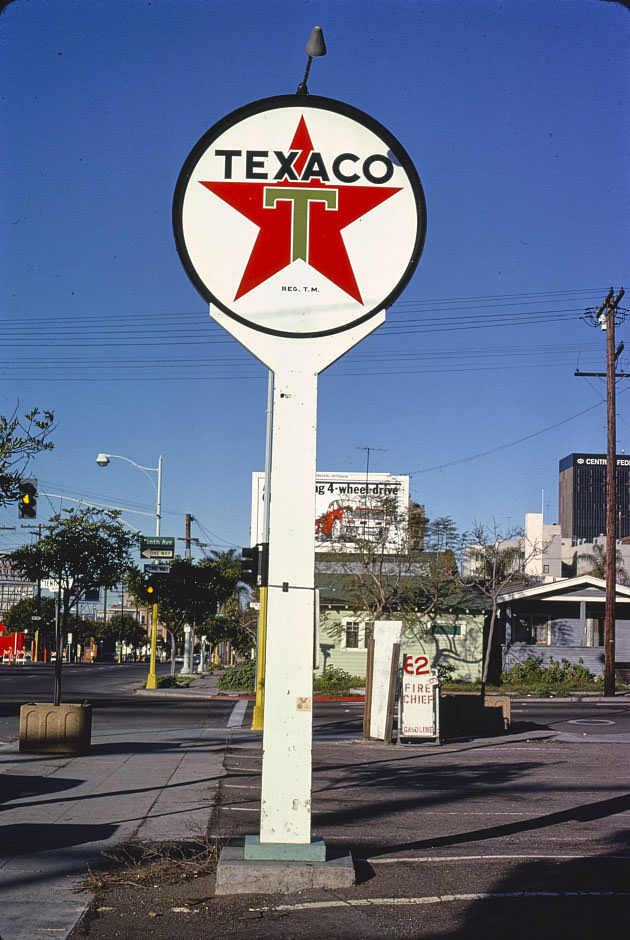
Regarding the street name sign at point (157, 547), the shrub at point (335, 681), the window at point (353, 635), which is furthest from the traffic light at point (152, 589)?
the window at point (353, 635)

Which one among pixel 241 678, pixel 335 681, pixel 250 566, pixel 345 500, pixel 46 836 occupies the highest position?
pixel 345 500

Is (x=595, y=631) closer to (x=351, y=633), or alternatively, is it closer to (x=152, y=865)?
(x=351, y=633)

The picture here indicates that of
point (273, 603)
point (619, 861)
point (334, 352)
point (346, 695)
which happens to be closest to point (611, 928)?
point (619, 861)

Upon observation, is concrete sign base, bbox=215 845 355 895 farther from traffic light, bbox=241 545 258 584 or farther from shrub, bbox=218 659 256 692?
shrub, bbox=218 659 256 692

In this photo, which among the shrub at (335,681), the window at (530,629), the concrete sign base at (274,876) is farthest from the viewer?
the window at (530,629)

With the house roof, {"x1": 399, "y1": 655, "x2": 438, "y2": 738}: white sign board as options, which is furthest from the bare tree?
{"x1": 399, "y1": 655, "x2": 438, "y2": 738}: white sign board

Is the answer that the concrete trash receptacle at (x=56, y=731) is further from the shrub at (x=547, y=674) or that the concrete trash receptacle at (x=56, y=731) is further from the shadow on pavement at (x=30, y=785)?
the shrub at (x=547, y=674)

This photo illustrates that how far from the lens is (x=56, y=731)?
13641mm

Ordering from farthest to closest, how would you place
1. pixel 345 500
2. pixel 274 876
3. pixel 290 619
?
pixel 345 500 < pixel 290 619 < pixel 274 876

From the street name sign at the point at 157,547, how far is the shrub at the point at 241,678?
5886mm

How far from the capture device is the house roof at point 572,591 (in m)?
38.2

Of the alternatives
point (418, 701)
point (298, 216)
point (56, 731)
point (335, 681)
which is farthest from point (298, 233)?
point (335, 681)

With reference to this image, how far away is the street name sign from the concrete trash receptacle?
15.6m

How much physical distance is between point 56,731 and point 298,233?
9891mm
